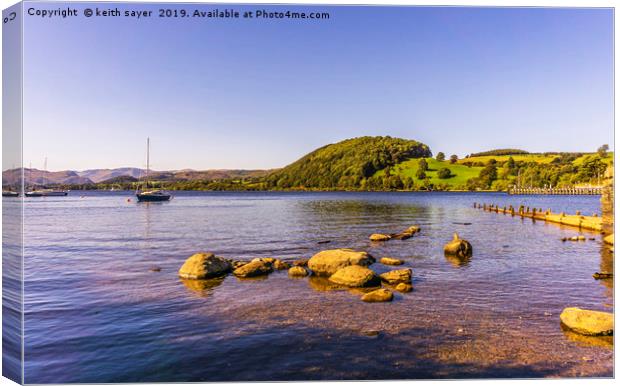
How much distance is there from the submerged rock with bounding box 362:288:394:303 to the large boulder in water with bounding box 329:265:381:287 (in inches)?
76.5

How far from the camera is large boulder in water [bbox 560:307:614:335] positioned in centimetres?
1169

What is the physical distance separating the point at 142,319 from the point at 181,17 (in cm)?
871

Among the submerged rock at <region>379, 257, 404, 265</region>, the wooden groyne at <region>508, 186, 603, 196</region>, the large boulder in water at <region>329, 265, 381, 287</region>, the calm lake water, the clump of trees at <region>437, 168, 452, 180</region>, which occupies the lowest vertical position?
the calm lake water

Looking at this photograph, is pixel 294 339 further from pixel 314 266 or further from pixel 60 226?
pixel 60 226

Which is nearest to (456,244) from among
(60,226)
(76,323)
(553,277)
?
(553,277)

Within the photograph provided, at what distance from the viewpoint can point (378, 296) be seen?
49.4 feet

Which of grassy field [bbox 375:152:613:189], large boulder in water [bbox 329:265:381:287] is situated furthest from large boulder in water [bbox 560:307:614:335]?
grassy field [bbox 375:152:613:189]

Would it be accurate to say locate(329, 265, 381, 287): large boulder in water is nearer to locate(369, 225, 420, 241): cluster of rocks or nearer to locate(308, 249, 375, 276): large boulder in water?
locate(308, 249, 375, 276): large boulder in water

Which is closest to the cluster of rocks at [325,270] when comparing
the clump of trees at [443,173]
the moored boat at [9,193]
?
the moored boat at [9,193]

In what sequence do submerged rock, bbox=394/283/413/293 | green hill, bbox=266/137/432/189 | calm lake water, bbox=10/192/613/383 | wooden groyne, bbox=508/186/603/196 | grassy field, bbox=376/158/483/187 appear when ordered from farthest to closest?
grassy field, bbox=376/158/483/187 → wooden groyne, bbox=508/186/603/196 → green hill, bbox=266/137/432/189 → submerged rock, bbox=394/283/413/293 → calm lake water, bbox=10/192/613/383

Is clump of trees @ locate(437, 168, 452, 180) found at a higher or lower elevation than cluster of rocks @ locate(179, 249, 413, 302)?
higher

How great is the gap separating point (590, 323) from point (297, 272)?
436 inches

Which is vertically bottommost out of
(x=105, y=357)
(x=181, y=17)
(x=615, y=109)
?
(x=105, y=357)

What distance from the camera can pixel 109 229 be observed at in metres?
41.3
